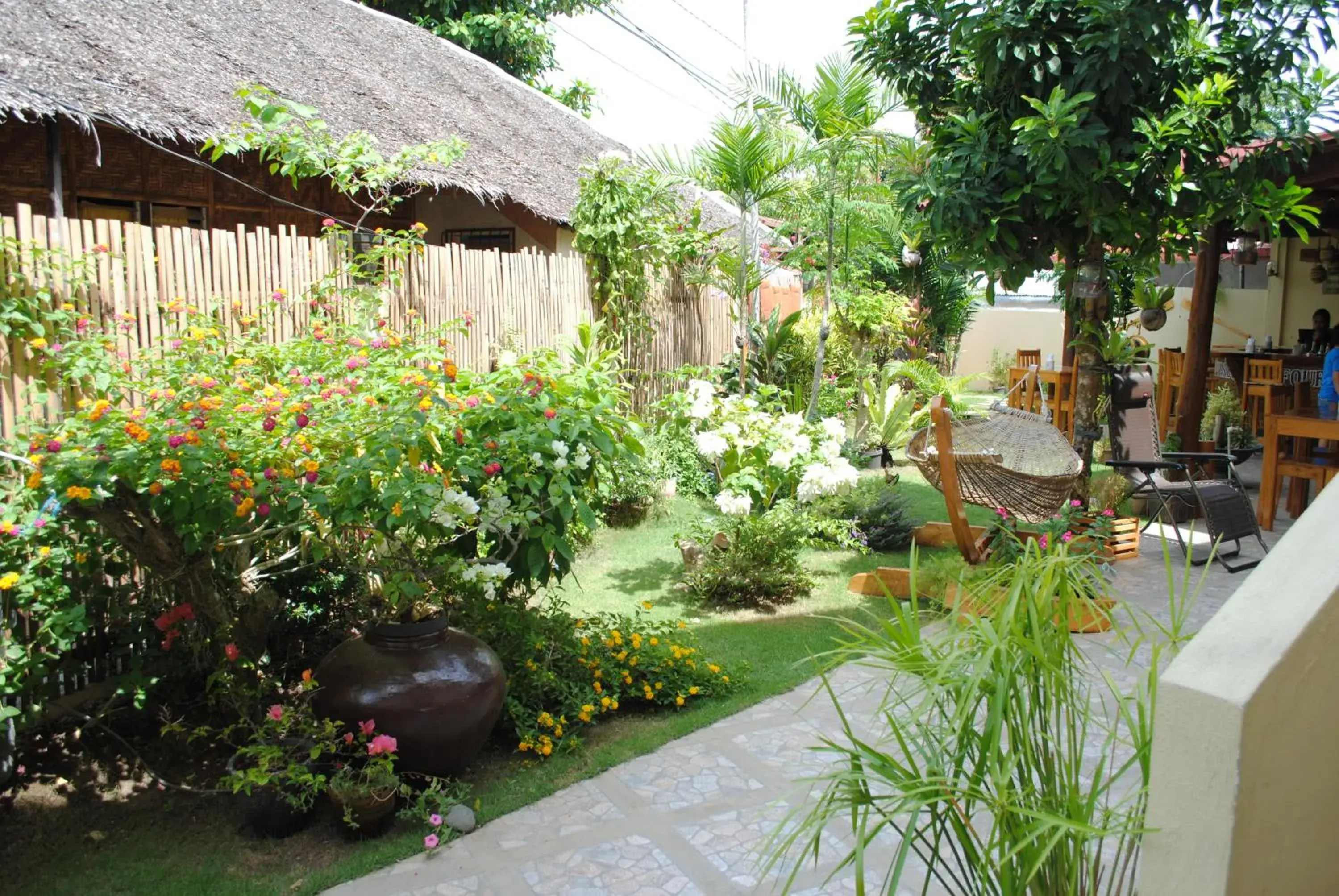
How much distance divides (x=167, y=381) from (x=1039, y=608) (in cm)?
333

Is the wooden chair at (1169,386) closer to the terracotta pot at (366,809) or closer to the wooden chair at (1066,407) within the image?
the wooden chair at (1066,407)

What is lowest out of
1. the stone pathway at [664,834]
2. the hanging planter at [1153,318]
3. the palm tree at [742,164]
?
the stone pathway at [664,834]

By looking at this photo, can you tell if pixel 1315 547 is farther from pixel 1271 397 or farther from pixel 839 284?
pixel 839 284

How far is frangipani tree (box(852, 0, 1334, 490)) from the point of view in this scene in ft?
18.8

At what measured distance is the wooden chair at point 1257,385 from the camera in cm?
1044

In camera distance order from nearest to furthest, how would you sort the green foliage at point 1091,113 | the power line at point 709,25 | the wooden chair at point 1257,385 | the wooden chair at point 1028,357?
1. the green foliage at point 1091,113
2. the wooden chair at point 1257,385
3. the wooden chair at point 1028,357
4. the power line at point 709,25

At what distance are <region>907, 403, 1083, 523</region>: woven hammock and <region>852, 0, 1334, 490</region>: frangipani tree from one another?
102 cm

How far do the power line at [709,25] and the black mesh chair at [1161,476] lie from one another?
10731mm

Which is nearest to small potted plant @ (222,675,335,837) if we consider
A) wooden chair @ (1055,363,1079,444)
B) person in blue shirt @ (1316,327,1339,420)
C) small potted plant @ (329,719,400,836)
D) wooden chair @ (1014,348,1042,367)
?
small potted plant @ (329,719,400,836)

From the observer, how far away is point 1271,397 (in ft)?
28.9

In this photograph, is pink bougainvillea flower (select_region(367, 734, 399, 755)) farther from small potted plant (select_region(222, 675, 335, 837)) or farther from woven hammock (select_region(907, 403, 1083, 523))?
woven hammock (select_region(907, 403, 1083, 523))

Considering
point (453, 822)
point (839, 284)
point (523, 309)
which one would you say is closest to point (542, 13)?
point (839, 284)

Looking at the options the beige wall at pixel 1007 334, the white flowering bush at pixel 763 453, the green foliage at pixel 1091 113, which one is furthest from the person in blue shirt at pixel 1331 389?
the beige wall at pixel 1007 334

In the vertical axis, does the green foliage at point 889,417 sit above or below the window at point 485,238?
below
